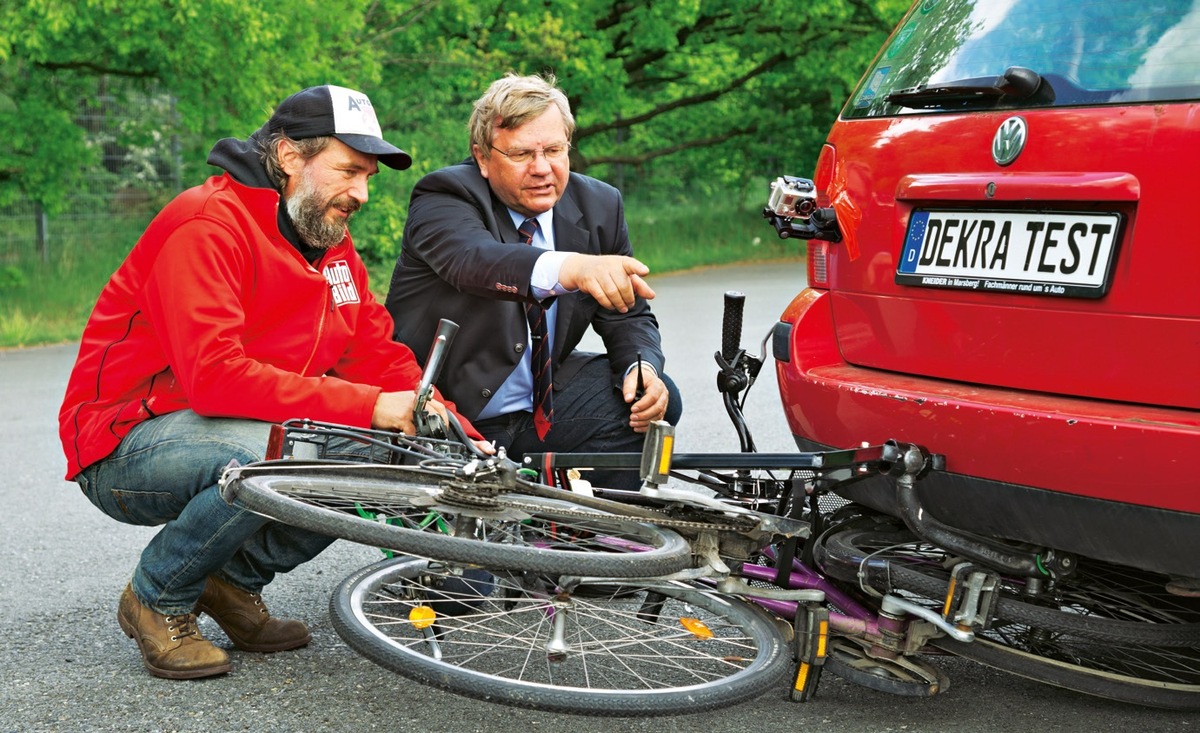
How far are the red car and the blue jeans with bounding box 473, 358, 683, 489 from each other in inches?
35.1

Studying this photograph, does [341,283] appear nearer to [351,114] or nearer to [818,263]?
[351,114]

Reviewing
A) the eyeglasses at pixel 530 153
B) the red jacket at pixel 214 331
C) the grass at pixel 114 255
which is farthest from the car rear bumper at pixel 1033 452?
the grass at pixel 114 255

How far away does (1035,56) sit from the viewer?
3123mm

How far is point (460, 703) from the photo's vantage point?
350 centimetres

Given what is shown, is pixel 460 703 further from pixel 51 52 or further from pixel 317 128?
pixel 51 52

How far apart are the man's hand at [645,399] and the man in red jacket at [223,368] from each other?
57 cm

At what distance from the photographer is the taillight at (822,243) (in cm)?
358

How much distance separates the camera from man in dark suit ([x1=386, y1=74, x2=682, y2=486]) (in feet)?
13.5

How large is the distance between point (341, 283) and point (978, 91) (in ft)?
5.87

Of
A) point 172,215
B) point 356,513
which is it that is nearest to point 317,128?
Result: point 172,215

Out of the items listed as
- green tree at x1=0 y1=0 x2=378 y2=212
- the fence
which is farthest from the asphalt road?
the fence

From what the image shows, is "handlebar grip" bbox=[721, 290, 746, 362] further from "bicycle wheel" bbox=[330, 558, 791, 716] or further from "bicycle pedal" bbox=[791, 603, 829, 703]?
"bicycle pedal" bbox=[791, 603, 829, 703]

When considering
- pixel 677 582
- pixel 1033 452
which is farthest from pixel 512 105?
pixel 1033 452

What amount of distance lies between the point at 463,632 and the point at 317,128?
53.9 inches
